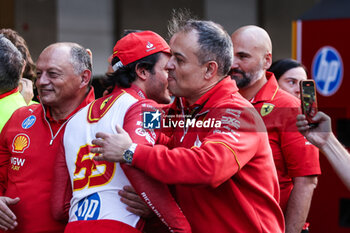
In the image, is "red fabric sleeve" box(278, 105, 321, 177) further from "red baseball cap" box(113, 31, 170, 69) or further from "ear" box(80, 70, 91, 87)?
"ear" box(80, 70, 91, 87)

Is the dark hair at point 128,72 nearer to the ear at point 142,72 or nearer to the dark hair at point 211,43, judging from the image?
the ear at point 142,72

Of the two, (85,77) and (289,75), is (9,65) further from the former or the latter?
(289,75)

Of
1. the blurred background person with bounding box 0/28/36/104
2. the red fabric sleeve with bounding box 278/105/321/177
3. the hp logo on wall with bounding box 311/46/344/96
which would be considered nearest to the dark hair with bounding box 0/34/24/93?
the blurred background person with bounding box 0/28/36/104

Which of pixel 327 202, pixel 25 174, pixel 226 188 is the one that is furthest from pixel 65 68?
pixel 327 202

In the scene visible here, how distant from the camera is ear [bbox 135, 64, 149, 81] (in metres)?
3.15

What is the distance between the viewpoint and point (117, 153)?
103 inches

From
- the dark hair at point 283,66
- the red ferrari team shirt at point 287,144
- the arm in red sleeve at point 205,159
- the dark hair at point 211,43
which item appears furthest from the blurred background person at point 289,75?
the arm in red sleeve at point 205,159

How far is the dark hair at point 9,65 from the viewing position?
3670 millimetres

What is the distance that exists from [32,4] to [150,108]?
766 cm

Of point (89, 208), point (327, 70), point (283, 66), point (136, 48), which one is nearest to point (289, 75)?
point (283, 66)

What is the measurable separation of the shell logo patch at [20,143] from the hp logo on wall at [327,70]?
4.10 metres

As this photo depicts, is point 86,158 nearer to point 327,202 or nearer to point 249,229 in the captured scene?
point 249,229

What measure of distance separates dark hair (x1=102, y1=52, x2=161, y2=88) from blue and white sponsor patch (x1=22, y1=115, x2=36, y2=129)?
608mm

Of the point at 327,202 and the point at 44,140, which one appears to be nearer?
the point at 44,140
